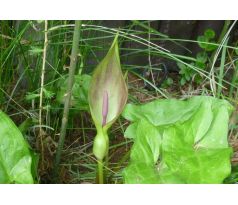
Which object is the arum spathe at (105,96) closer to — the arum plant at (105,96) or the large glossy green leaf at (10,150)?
the arum plant at (105,96)

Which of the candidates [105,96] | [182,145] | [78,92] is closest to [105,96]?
[105,96]

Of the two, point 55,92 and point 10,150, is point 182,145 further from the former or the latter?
point 55,92

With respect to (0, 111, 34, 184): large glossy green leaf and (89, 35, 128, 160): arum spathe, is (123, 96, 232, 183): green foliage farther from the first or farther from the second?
(0, 111, 34, 184): large glossy green leaf

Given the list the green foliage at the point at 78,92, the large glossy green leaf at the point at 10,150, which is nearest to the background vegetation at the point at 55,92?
the green foliage at the point at 78,92
